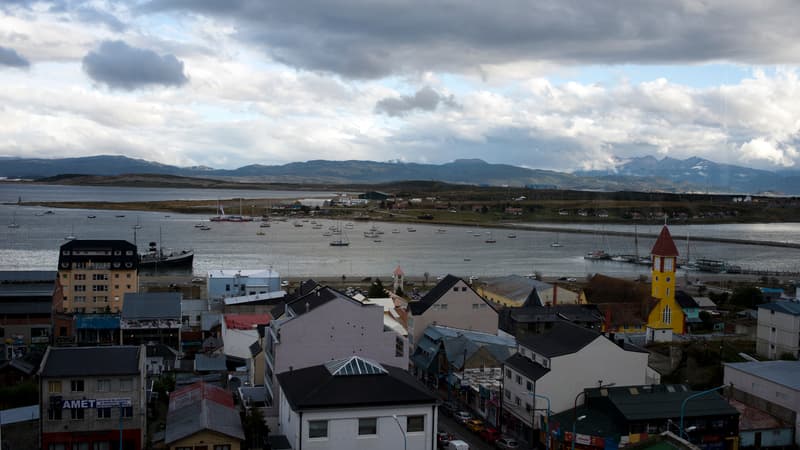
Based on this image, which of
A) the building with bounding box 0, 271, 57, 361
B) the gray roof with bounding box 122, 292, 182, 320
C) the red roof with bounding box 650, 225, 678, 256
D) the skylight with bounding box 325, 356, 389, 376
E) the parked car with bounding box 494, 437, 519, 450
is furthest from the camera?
the red roof with bounding box 650, 225, 678, 256

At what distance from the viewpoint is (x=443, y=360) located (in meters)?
14.5

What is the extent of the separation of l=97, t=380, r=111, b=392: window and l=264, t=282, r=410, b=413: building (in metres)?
2.42

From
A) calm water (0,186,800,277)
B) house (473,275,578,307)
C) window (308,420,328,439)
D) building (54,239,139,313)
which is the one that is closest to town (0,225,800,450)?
window (308,420,328,439)

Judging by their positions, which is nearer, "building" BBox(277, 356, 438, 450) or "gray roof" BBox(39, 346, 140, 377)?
"building" BBox(277, 356, 438, 450)

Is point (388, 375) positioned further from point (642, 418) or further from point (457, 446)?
point (642, 418)

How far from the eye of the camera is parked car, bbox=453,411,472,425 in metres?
11.8

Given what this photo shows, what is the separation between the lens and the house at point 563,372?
36.5 ft

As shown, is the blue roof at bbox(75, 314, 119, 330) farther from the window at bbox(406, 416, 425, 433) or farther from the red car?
the window at bbox(406, 416, 425, 433)

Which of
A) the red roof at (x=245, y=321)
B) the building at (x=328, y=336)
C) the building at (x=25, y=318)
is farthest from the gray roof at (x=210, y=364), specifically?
the building at (x=25, y=318)

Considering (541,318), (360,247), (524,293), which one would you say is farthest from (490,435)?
(360,247)

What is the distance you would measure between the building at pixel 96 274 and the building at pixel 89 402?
12.6 meters

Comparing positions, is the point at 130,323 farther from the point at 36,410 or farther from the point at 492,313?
the point at 492,313

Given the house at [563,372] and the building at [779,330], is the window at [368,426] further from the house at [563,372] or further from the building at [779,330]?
the building at [779,330]

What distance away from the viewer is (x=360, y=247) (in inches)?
2124
